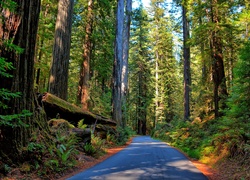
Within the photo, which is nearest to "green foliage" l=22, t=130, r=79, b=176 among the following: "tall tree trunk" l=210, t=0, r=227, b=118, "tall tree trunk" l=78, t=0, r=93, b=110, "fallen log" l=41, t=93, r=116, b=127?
"fallen log" l=41, t=93, r=116, b=127

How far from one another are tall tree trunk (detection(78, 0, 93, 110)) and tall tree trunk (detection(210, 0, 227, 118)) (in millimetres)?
8679

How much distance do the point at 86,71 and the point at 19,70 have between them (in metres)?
11.8

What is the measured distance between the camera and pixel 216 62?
44.1 feet

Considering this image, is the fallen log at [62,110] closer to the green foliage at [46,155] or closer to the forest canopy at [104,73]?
the forest canopy at [104,73]

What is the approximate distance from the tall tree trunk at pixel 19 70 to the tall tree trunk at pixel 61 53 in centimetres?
394

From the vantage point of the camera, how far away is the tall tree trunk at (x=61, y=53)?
10242 mm

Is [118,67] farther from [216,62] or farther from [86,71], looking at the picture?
[216,62]

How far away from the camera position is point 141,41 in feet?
139

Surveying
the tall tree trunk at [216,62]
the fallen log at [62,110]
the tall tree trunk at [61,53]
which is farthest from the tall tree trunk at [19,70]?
the tall tree trunk at [216,62]

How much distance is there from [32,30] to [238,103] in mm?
7292

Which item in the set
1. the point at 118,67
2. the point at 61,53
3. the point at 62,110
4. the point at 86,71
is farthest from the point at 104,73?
the point at 62,110

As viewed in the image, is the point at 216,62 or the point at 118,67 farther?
the point at 118,67

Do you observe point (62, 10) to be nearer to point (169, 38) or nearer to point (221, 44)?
point (221, 44)

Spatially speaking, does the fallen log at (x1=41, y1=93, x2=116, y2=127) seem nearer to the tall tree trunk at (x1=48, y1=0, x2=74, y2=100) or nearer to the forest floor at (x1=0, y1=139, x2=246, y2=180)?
the tall tree trunk at (x1=48, y1=0, x2=74, y2=100)
